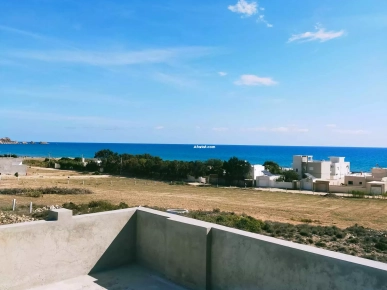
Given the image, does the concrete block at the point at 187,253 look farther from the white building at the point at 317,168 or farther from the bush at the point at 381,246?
the white building at the point at 317,168

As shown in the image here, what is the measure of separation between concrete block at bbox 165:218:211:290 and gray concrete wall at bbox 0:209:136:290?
45.3 inches

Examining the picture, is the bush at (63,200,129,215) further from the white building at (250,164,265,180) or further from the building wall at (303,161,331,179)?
the building wall at (303,161,331,179)

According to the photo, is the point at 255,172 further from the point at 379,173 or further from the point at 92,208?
the point at 92,208

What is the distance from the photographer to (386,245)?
45.2 ft

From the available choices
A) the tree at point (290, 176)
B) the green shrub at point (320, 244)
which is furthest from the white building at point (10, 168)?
the green shrub at point (320, 244)

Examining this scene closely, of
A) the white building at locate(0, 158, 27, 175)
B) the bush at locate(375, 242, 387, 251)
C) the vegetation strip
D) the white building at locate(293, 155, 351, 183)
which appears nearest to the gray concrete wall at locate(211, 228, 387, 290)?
the vegetation strip

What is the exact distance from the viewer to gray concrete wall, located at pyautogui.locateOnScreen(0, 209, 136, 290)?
5133 mm

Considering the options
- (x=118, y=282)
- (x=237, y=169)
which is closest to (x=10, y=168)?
(x=237, y=169)

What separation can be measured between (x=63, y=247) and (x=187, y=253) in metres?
2.15

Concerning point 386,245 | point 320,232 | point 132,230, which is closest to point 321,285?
point 132,230

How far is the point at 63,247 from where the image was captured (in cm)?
574

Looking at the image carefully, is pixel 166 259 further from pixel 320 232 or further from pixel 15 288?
pixel 320 232

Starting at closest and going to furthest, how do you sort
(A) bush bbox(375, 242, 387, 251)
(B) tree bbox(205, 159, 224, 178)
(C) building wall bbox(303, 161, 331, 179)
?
(A) bush bbox(375, 242, 387, 251)
(B) tree bbox(205, 159, 224, 178)
(C) building wall bbox(303, 161, 331, 179)

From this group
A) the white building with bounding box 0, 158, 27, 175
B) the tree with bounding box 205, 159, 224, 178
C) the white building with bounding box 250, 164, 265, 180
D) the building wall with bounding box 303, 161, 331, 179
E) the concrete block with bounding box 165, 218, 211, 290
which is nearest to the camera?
the concrete block with bounding box 165, 218, 211, 290
